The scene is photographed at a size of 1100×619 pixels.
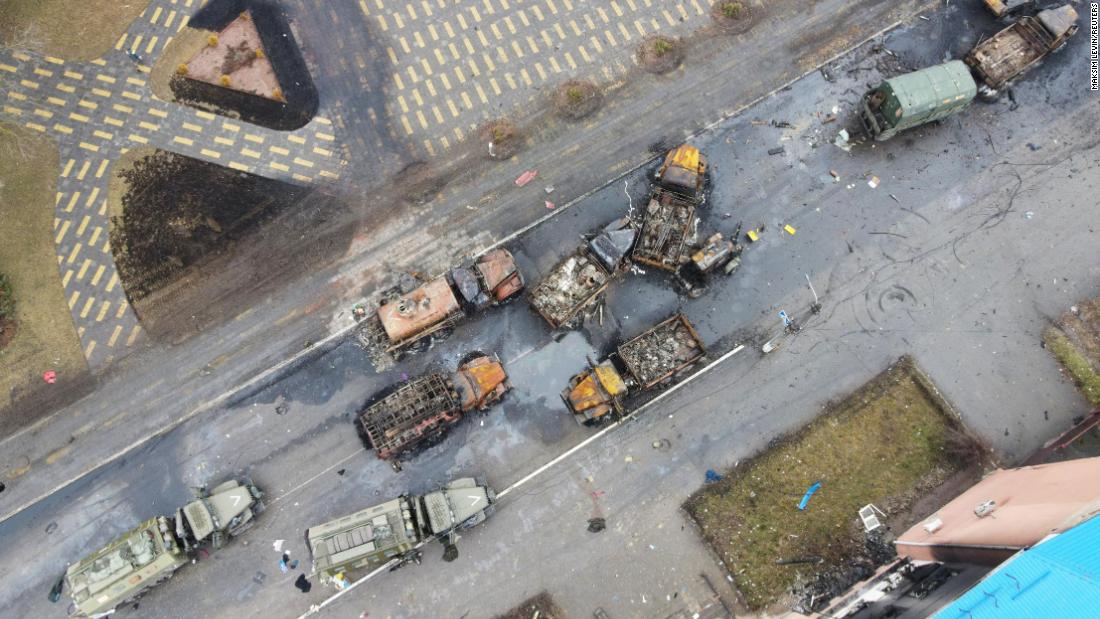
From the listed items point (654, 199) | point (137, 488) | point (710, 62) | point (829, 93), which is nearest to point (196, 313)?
point (137, 488)

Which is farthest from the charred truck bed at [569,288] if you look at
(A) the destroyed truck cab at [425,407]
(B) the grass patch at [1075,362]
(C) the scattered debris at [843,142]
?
(B) the grass patch at [1075,362]

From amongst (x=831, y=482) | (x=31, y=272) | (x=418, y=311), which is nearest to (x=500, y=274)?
(x=418, y=311)

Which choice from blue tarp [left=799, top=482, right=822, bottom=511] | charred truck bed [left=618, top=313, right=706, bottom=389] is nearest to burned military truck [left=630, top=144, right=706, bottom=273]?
charred truck bed [left=618, top=313, right=706, bottom=389]

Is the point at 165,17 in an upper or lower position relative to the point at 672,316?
upper

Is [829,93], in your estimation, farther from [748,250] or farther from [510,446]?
[510,446]

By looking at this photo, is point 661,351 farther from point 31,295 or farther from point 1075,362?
point 31,295

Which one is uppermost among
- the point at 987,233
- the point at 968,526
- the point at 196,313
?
the point at 196,313

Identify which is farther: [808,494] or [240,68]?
[240,68]
